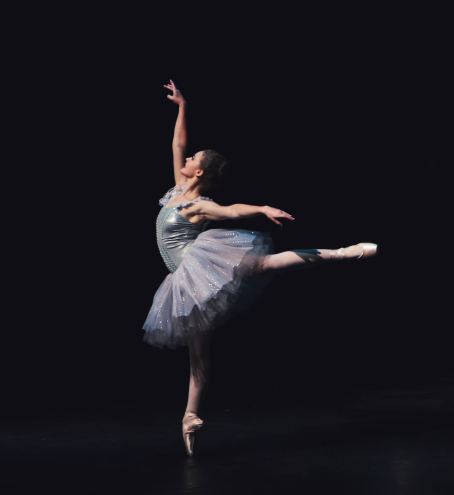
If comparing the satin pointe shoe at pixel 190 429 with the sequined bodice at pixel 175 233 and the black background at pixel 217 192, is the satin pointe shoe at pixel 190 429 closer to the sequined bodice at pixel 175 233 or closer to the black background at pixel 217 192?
the sequined bodice at pixel 175 233

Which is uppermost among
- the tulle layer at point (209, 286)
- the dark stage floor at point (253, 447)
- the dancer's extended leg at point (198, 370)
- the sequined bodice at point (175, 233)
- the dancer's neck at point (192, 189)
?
the dancer's neck at point (192, 189)

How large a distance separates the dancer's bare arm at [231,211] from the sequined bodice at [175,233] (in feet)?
0.15

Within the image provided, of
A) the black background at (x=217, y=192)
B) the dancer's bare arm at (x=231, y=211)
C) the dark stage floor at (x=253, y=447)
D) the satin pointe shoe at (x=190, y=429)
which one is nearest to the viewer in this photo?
the dark stage floor at (x=253, y=447)

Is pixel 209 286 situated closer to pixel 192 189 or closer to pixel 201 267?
pixel 201 267

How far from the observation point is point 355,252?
3469 mm

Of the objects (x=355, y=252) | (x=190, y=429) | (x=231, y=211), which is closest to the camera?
(x=231, y=211)

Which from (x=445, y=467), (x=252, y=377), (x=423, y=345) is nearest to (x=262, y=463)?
(x=445, y=467)

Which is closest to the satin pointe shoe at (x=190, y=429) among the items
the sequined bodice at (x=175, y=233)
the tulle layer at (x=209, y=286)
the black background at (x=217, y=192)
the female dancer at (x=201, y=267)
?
the female dancer at (x=201, y=267)

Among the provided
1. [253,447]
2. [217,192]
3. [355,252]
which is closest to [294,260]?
[355,252]

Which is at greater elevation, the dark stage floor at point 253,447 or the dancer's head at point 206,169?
the dancer's head at point 206,169

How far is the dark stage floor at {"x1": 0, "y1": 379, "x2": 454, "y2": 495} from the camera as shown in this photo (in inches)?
109

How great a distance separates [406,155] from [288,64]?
107cm

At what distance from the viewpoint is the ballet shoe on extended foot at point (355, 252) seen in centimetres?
342

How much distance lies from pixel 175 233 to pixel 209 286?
0.30 metres
